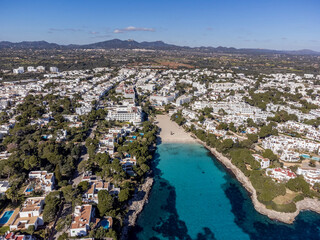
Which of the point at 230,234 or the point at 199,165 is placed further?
the point at 199,165

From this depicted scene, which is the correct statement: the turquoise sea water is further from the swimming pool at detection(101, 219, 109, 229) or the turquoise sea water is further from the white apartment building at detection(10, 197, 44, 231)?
the white apartment building at detection(10, 197, 44, 231)

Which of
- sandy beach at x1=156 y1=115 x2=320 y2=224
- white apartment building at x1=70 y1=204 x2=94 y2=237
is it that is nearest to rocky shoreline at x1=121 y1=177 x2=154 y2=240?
white apartment building at x1=70 y1=204 x2=94 y2=237

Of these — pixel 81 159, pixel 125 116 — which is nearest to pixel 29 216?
pixel 81 159

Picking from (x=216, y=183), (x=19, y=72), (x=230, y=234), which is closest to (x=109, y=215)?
(x=230, y=234)

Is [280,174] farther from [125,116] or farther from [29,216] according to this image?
[125,116]

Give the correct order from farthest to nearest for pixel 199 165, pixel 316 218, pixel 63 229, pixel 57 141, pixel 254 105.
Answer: pixel 254 105 < pixel 57 141 < pixel 199 165 < pixel 316 218 < pixel 63 229

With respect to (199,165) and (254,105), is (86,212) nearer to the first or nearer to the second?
(199,165)

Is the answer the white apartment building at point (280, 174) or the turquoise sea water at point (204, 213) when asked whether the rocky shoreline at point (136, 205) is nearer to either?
the turquoise sea water at point (204, 213)
